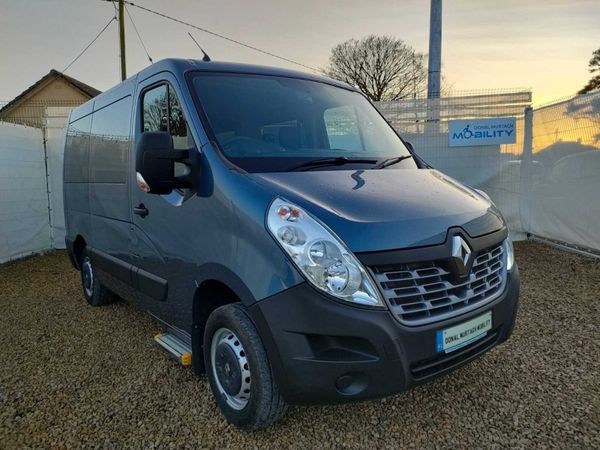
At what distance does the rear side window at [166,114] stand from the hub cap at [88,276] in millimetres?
2330

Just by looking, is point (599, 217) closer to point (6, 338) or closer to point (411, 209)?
point (411, 209)

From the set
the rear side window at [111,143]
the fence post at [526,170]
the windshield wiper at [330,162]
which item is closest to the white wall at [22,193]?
the rear side window at [111,143]

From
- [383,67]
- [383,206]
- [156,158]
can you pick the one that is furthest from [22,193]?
[383,67]

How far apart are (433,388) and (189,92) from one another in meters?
2.47

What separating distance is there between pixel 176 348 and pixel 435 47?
8278 mm

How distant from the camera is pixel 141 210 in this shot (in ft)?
10.5

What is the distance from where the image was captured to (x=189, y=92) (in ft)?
9.18

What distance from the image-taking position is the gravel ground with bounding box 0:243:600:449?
2445 millimetres

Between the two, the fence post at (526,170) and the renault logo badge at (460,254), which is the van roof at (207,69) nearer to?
the renault logo badge at (460,254)

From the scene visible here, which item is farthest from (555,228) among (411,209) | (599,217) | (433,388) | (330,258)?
(330,258)

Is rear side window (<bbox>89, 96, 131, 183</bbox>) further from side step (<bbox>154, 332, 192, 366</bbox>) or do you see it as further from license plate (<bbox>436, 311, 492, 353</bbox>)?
license plate (<bbox>436, 311, 492, 353</bbox>)

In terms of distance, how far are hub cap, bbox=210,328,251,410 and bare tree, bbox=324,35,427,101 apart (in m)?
31.6

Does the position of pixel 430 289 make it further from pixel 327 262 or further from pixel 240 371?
pixel 240 371

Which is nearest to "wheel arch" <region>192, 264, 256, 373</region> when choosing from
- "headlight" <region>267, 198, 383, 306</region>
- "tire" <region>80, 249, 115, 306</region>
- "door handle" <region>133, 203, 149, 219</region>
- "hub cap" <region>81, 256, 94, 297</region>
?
"headlight" <region>267, 198, 383, 306</region>
